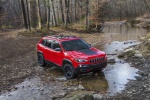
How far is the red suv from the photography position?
11.6m

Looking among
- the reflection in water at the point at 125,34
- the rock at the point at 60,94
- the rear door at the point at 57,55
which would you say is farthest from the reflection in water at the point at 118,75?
the reflection in water at the point at 125,34

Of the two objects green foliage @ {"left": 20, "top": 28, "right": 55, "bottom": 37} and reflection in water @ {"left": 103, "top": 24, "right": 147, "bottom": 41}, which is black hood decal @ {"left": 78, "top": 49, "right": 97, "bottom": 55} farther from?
green foliage @ {"left": 20, "top": 28, "right": 55, "bottom": 37}

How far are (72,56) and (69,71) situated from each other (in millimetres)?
953

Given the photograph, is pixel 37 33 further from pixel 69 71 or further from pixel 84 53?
pixel 84 53

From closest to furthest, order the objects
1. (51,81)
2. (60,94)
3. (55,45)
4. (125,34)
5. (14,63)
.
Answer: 1. (60,94)
2. (51,81)
3. (55,45)
4. (14,63)
5. (125,34)

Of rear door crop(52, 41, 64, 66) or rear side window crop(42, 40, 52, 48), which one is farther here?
rear side window crop(42, 40, 52, 48)

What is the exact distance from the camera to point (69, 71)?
1231 cm

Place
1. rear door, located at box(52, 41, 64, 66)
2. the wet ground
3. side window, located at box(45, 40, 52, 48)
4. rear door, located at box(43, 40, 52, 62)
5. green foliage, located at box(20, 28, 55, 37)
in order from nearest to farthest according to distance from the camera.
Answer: the wet ground → rear door, located at box(52, 41, 64, 66) → rear door, located at box(43, 40, 52, 62) → side window, located at box(45, 40, 52, 48) → green foliage, located at box(20, 28, 55, 37)

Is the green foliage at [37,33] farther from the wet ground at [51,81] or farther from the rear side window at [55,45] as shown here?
the rear side window at [55,45]

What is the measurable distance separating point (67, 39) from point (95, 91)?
163 inches

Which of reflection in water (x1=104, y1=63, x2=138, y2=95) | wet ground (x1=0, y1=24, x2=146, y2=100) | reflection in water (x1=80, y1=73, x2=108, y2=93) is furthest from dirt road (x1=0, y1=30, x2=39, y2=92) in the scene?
reflection in water (x1=104, y1=63, x2=138, y2=95)

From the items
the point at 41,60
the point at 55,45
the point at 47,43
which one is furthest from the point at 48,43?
the point at 41,60

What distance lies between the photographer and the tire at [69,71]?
39.3 feet

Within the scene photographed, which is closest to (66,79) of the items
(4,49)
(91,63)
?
(91,63)
